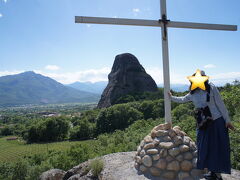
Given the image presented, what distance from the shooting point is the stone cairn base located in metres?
4.61

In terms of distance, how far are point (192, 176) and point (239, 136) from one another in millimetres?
2854

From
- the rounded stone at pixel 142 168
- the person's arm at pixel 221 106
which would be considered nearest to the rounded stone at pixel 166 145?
the rounded stone at pixel 142 168

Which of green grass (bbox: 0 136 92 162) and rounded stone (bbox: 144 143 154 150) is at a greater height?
rounded stone (bbox: 144 143 154 150)

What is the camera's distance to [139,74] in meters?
68.4

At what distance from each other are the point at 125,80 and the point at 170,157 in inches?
2421

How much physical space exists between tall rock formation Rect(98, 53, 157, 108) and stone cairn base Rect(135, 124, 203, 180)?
56.2 meters

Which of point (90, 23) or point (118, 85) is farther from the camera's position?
point (118, 85)

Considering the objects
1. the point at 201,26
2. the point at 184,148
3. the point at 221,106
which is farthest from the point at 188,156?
the point at 201,26

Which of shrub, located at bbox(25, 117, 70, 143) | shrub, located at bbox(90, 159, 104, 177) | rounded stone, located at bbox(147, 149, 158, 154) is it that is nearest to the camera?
rounded stone, located at bbox(147, 149, 158, 154)

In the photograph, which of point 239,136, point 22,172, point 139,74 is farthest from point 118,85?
point 239,136

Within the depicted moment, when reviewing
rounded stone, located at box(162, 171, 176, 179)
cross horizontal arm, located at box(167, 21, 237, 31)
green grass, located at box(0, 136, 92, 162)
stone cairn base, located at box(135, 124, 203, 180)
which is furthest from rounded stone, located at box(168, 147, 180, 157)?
green grass, located at box(0, 136, 92, 162)

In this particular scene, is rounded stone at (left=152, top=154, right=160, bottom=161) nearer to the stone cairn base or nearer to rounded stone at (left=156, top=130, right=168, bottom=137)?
the stone cairn base

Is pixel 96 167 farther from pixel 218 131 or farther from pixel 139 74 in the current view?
pixel 139 74

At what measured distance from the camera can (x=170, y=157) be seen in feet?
15.4
